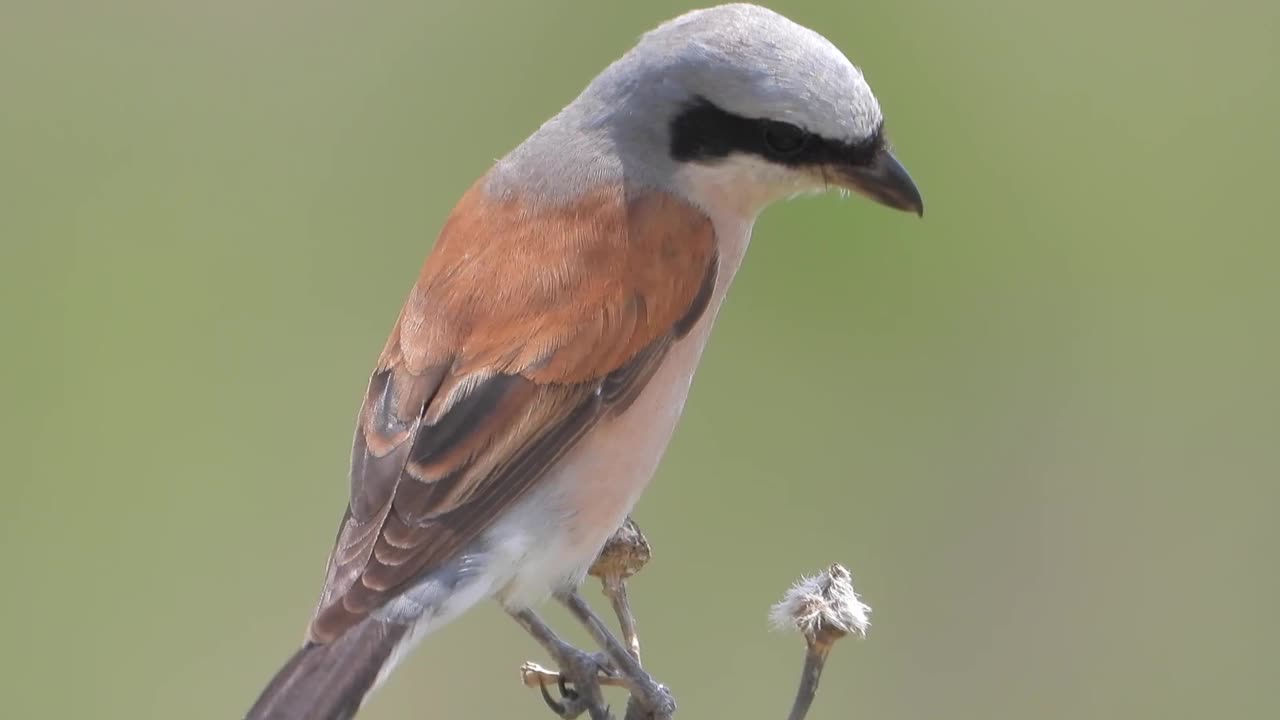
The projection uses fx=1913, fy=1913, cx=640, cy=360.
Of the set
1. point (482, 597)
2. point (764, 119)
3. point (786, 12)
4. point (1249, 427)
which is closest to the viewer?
point (482, 597)

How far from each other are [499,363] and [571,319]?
16 centimetres

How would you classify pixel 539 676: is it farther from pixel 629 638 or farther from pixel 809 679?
pixel 809 679

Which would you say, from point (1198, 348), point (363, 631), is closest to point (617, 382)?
point (363, 631)

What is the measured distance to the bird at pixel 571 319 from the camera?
314cm

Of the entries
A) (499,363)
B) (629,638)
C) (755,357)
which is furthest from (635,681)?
(755,357)

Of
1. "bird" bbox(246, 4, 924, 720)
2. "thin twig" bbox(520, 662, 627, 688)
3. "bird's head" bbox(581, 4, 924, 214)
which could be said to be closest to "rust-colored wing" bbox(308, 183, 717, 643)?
"bird" bbox(246, 4, 924, 720)

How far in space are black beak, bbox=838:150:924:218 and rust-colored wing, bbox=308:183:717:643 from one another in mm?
298

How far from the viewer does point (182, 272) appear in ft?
19.7

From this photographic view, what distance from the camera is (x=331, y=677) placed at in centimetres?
288

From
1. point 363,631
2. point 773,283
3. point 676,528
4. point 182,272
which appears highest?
point 773,283

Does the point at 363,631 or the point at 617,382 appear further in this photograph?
the point at 617,382

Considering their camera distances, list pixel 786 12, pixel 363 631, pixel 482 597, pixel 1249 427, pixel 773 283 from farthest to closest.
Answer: pixel 786 12 < pixel 773 283 < pixel 1249 427 < pixel 482 597 < pixel 363 631

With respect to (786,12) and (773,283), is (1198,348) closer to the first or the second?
(773,283)

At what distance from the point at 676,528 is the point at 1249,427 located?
1.72 meters
